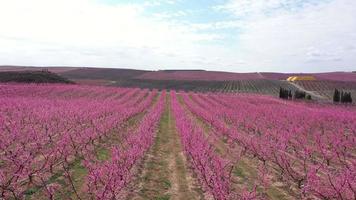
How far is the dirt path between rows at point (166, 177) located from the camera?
10.5 metres

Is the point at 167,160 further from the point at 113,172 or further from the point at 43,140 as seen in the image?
the point at 113,172

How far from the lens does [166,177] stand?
12320 millimetres

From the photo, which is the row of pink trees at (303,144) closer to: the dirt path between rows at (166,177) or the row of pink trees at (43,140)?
the dirt path between rows at (166,177)

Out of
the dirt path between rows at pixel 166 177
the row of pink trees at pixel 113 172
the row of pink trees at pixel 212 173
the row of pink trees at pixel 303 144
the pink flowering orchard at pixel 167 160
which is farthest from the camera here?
the dirt path between rows at pixel 166 177

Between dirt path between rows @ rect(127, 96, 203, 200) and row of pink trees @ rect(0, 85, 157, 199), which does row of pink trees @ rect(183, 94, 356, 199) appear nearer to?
dirt path between rows @ rect(127, 96, 203, 200)

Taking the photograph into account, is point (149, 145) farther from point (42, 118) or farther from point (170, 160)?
point (42, 118)

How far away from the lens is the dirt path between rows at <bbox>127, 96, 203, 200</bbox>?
1052 cm

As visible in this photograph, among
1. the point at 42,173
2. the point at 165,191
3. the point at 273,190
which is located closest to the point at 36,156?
the point at 42,173

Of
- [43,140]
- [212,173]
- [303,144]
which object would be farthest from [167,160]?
[303,144]

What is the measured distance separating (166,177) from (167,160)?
2.54m

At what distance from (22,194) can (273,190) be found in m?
6.69

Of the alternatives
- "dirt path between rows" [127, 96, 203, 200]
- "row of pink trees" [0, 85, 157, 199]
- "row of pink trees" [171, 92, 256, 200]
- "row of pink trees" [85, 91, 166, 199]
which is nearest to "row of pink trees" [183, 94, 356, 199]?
"row of pink trees" [171, 92, 256, 200]

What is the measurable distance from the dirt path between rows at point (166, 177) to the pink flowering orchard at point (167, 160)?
0.09 feet

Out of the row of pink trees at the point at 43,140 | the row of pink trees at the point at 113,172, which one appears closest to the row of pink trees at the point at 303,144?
the row of pink trees at the point at 113,172
